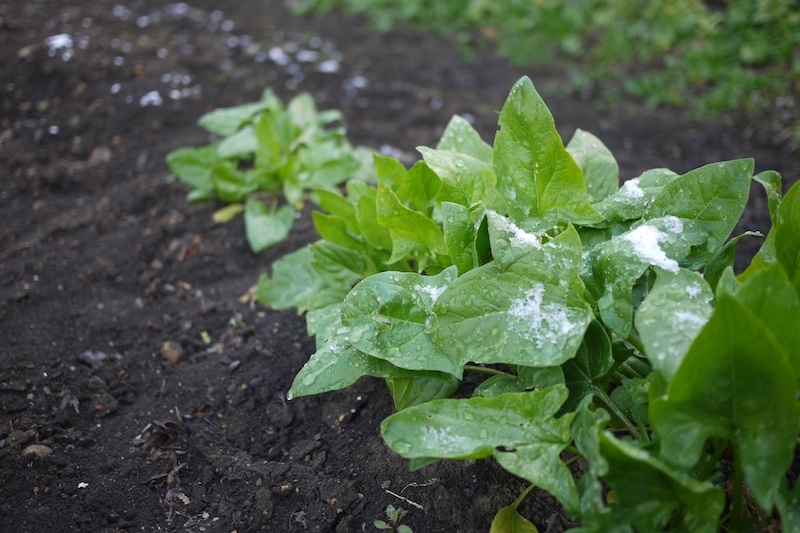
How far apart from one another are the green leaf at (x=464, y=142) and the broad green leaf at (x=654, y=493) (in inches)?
48.3

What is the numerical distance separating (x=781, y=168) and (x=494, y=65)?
2.28 m

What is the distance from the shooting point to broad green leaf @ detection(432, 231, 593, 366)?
5.28 feet

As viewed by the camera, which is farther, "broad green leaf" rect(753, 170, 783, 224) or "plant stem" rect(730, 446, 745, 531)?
"broad green leaf" rect(753, 170, 783, 224)

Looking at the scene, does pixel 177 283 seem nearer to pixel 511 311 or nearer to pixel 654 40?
pixel 511 311

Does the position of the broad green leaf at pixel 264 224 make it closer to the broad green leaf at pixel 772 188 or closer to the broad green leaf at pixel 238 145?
the broad green leaf at pixel 238 145

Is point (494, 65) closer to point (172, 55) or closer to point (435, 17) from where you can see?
point (435, 17)

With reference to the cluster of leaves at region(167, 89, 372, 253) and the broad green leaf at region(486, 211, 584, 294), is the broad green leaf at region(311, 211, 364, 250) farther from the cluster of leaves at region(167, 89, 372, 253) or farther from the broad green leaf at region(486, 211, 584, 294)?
the broad green leaf at region(486, 211, 584, 294)

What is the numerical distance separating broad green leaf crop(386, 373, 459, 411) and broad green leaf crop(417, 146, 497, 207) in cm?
55

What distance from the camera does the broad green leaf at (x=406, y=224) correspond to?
6.49ft

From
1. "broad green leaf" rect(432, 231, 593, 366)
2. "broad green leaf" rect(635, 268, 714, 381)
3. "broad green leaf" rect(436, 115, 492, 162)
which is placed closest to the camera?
"broad green leaf" rect(635, 268, 714, 381)

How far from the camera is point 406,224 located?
2041 millimetres

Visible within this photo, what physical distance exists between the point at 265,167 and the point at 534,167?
1709 millimetres

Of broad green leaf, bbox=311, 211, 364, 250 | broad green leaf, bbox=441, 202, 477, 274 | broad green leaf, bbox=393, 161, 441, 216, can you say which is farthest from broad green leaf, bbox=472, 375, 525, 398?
broad green leaf, bbox=311, 211, 364, 250

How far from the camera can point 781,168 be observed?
331 cm
